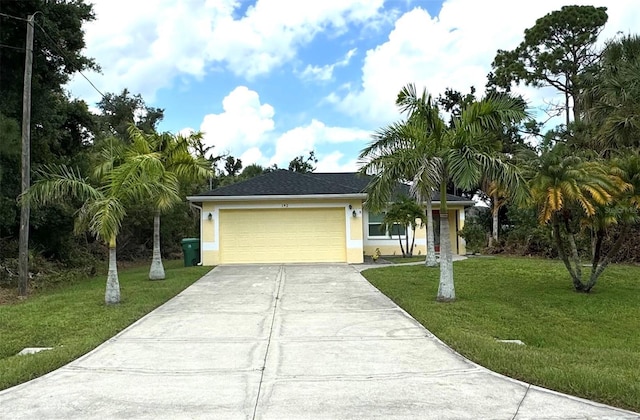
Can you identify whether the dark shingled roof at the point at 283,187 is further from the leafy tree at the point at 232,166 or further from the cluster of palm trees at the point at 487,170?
the leafy tree at the point at 232,166

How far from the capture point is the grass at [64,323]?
18.5 ft

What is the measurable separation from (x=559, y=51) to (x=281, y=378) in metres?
26.9

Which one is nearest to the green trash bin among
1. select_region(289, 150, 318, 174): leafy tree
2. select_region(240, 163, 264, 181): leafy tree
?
select_region(240, 163, 264, 181): leafy tree

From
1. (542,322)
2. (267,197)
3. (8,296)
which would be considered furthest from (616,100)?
(8,296)

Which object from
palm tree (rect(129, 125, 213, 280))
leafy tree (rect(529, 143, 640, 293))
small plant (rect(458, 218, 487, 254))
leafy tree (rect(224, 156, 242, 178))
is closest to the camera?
leafy tree (rect(529, 143, 640, 293))

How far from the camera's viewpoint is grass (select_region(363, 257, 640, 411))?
4984 millimetres

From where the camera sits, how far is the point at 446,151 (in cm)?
898

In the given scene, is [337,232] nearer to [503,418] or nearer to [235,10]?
[235,10]

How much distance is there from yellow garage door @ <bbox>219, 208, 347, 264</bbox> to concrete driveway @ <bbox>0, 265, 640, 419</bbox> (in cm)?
934

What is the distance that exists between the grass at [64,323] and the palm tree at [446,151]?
5.07 meters

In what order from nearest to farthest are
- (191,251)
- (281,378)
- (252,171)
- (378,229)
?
1. (281,378)
2. (191,251)
3. (378,229)
4. (252,171)

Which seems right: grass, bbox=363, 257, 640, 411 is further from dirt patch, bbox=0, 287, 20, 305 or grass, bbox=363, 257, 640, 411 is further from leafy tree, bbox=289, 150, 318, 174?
leafy tree, bbox=289, 150, 318, 174

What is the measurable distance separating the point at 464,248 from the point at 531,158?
12.0 metres

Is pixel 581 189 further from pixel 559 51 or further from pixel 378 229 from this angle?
pixel 559 51
